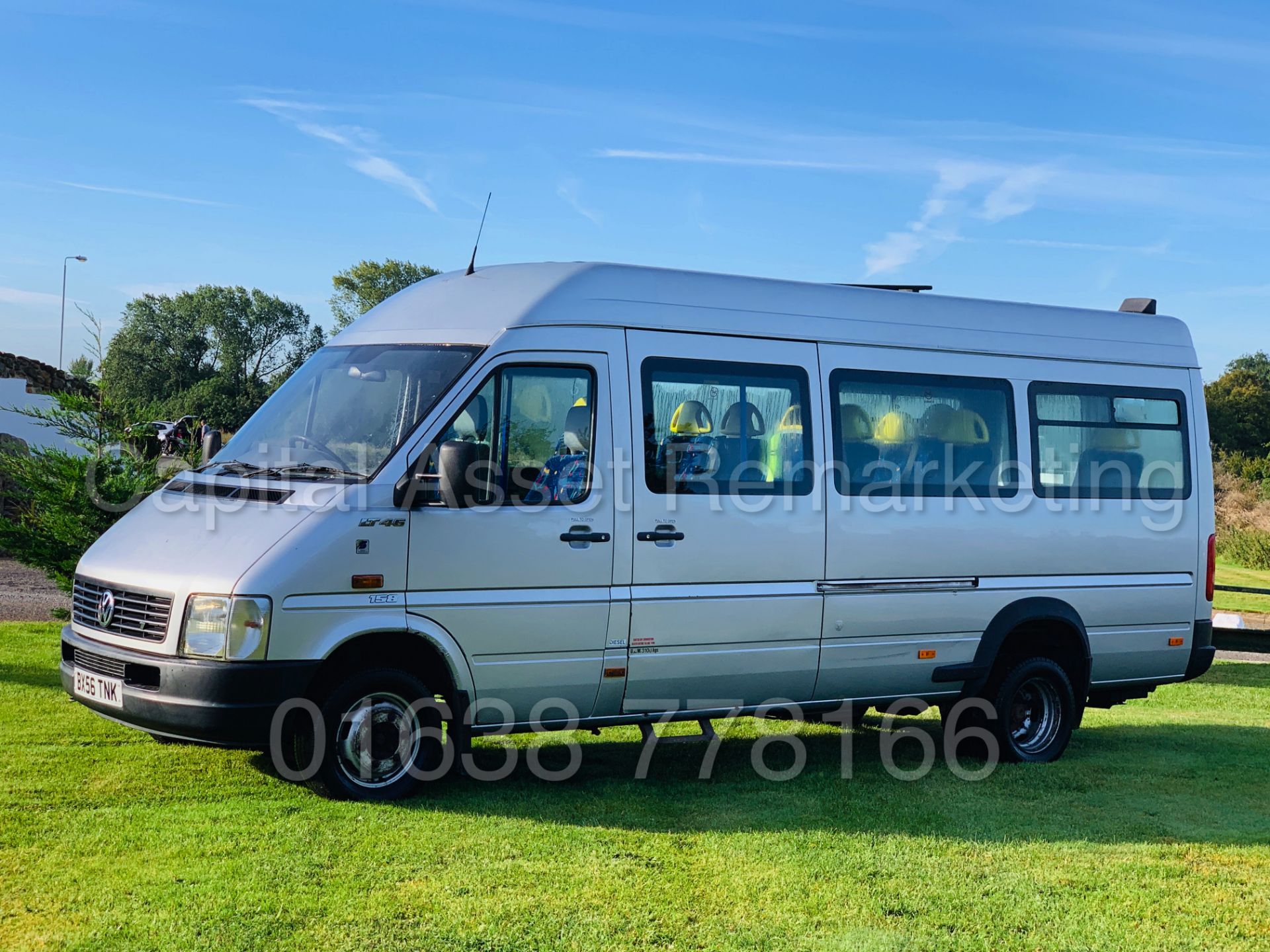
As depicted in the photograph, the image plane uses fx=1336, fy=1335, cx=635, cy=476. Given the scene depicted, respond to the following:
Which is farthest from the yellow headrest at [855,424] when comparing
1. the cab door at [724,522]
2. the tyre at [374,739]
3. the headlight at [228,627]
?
the headlight at [228,627]

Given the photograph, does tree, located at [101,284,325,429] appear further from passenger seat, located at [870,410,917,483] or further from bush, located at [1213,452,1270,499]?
passenger seat, located at [870,410,917,483]

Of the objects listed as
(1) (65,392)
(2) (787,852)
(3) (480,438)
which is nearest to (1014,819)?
(2) (787,852)

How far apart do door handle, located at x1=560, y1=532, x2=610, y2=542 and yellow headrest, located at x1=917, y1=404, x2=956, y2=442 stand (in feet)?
8.30

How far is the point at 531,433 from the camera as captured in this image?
7.42 metres

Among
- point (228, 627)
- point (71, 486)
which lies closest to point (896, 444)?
point (228, 627)

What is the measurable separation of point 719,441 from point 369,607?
2.34m

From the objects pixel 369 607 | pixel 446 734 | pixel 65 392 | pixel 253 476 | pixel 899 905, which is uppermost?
pixel 65 392

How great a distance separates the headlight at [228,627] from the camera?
6621 mm

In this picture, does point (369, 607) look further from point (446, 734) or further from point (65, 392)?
point (65, 392)

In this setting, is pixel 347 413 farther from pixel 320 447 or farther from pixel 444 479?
pixel 444 479

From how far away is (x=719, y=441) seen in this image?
26.3 ft

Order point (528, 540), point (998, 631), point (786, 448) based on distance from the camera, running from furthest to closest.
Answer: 1. point (998, 631)
2. point (786, 448)
3. point (528, 540)

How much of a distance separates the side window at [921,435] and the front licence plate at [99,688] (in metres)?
4.36

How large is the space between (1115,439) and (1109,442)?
8 centimetres
